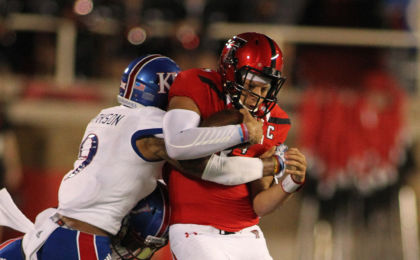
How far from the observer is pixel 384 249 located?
6875 millimetres

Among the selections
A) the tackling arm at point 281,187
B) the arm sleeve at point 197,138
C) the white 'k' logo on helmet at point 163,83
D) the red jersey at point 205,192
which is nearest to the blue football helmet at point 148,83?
the white 'k' logo on helmet at point 163,83

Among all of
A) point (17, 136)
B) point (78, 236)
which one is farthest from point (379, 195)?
point (78, 236)

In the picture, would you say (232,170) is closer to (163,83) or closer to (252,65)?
(252,65)

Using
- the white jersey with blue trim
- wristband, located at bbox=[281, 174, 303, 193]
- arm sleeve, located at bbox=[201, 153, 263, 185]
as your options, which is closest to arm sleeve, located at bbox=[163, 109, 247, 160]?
arm sleeve, located at bbox=[201, 153, 263, 185]

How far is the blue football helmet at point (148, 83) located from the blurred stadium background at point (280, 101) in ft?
9.34

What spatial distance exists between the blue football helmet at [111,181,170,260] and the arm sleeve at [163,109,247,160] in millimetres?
487

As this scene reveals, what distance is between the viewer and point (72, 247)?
3.17m

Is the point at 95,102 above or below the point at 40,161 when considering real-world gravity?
above

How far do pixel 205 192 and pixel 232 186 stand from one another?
13cm

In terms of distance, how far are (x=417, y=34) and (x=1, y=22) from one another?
3.98 m

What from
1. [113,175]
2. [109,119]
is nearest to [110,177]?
[113,175]

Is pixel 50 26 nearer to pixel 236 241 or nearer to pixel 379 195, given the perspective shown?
pixel 379 195

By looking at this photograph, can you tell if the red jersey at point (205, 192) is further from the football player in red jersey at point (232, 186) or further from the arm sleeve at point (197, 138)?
the arm sleeve at point (197, 138)

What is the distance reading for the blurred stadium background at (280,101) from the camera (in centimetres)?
623
